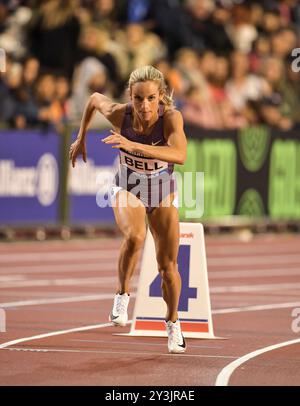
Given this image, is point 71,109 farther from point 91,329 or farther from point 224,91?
point 91,329

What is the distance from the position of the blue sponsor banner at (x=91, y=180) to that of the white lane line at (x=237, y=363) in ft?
30.5

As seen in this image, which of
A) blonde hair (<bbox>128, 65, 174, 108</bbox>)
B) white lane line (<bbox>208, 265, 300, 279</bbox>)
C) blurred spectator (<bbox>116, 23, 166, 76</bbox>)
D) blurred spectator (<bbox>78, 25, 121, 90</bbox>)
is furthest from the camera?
blurred spectator (<bbox>116, 23, 166, 76</bbox>)

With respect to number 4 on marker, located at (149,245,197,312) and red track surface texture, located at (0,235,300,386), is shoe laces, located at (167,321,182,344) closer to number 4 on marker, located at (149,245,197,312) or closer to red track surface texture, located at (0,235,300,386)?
red track surface texture, located at (0,235,300,386)

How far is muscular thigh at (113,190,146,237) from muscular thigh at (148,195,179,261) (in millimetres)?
274

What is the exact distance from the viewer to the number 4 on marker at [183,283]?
1052 centimetres

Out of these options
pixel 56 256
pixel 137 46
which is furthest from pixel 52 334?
pixel 137 46

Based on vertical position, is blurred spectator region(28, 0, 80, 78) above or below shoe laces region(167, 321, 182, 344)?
above

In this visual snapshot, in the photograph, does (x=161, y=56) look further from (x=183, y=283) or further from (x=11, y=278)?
(x=183, y=283)

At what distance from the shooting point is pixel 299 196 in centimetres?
2266

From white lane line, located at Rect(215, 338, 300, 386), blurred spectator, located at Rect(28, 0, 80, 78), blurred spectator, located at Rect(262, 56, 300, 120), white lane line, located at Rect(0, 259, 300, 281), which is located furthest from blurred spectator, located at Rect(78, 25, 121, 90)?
white lane line, located at Rect(215, 338, 300, 386)

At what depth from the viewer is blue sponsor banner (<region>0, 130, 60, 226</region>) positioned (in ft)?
61.1
